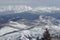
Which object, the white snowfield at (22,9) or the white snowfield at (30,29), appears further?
the white snowfield at (22,9)

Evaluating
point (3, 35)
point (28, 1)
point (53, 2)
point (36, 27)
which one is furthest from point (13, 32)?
point (53, 2)

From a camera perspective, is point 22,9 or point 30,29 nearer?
point 30,29

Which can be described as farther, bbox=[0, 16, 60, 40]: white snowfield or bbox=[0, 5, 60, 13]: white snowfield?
bbox=[0, 5, 60, 13]: white snowfield

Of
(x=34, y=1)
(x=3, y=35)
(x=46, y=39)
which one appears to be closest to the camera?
(x=46, y=39)

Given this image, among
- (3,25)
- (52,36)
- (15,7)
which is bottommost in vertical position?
(52,36)

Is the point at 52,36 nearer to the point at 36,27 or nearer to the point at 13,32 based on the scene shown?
the point at 36,27

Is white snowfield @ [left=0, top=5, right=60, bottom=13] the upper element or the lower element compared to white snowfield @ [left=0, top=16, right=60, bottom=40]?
upper

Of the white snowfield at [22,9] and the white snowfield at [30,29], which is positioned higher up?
the white snowfield at [22,9]

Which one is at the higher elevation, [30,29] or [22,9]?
[22,9]
